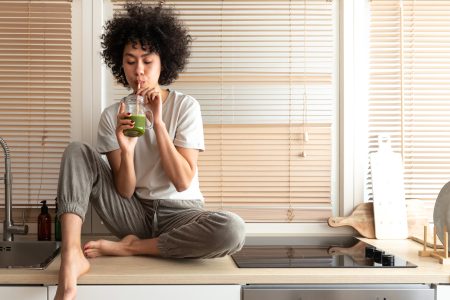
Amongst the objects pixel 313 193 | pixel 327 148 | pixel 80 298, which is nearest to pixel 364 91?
pixel 327 148

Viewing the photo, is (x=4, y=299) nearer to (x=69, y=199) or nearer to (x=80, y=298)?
(x=80, y=298)

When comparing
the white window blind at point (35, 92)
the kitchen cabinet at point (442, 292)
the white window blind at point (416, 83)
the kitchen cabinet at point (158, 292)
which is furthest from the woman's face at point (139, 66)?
the kitchen cabinet at point (442, 292)

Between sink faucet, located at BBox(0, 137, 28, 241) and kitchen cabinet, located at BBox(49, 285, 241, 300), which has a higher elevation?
sink faucet, located at BBox(0, 137, 28, 241)

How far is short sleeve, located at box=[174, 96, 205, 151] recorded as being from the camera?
7.06 feet

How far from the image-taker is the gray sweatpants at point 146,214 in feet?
6.14

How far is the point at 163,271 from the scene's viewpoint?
5.85 feet

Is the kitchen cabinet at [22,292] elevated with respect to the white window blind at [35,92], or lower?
lower

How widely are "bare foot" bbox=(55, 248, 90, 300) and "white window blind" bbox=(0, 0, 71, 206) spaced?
0.73 m

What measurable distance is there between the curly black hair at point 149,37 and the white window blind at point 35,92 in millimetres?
224

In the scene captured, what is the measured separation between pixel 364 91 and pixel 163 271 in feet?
3.97

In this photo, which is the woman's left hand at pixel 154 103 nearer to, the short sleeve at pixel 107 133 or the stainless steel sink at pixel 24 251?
the short sleeve at pixel 107 133

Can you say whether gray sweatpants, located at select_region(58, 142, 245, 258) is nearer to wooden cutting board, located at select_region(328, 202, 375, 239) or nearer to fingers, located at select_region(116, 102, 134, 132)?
fingers, located at select_region(116, 102, 134, 132)

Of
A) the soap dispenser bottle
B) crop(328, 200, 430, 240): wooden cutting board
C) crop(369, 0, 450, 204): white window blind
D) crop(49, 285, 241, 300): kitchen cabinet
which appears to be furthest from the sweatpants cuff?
crop(369, 0, 450, 204): white window blind

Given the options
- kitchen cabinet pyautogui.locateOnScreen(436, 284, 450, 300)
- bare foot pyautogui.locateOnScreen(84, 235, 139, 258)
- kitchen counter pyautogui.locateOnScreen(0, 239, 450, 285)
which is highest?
bare foot pyautogui.locateOnScreen(84, 235, 139, 258)
